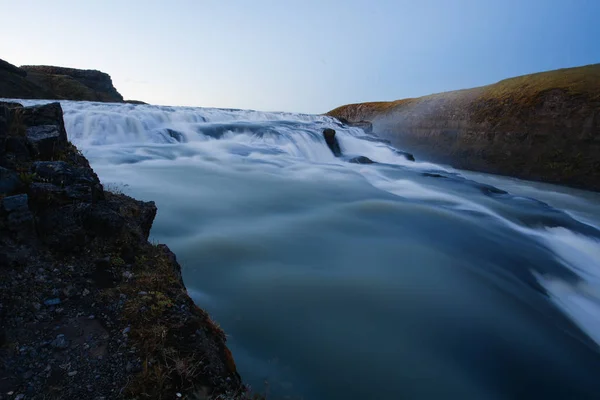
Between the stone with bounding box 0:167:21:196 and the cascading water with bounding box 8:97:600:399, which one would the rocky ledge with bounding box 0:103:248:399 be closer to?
the stone with bounding box 0:167:21:196

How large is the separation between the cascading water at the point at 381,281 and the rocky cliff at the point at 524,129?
7.85 meters

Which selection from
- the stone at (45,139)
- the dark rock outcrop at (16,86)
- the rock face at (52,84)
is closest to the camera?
the stone at (45,139)

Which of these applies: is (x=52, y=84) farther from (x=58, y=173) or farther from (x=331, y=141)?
(x=58, y=173)

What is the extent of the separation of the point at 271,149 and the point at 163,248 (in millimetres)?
15051

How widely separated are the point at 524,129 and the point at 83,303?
25449 millimetres

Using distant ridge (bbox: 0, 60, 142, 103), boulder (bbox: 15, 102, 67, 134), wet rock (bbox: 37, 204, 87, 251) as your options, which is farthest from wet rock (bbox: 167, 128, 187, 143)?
distant ridge (bbox: 0, 60, 142, 103)

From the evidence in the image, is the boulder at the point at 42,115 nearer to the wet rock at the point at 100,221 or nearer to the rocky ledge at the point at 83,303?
the rocky ledge at the point at 83,303

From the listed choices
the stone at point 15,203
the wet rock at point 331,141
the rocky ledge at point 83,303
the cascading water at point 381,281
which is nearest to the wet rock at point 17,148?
the rocky ledge at point 83,303

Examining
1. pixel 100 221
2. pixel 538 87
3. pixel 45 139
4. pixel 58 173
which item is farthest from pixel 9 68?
pixel 538 87

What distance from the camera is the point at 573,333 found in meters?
4.99

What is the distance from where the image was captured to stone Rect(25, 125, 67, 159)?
4.06 meters

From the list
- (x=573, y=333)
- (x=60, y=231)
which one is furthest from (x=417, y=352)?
(x=60, y=231)

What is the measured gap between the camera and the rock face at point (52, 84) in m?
35.8

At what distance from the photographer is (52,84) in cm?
4650
